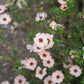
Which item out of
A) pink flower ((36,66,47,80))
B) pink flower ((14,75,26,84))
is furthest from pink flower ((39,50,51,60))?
pink flower ((14,75,26,84))

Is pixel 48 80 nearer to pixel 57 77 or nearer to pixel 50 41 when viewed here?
pixel 57 77

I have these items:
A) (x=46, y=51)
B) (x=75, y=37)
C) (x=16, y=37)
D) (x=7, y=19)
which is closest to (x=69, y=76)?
(x=46, y=51)

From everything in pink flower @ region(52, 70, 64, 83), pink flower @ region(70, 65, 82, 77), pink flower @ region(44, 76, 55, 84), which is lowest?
pink flower @ region(44, 76, 55, 84)

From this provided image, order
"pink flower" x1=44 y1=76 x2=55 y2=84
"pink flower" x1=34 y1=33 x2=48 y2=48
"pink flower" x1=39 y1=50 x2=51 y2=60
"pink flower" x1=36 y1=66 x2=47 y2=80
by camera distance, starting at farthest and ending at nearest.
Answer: "pink flower" x1=44 y1=76 x2=55 y2=84
"pink flower" x1=36 y1=66 x2=47 y2=80
"pink flower" x1=39 y1=50 x2=51 y2=60
"pink flower" x1=34 y1=33 x2=48 y2=48

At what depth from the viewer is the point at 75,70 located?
1.61m

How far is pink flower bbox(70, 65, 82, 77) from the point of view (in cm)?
160

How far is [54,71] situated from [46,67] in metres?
0.11

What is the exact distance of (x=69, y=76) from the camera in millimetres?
1627

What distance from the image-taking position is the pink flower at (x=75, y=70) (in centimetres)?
160

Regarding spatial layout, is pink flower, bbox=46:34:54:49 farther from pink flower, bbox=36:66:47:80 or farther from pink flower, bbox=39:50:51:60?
pink flower, bbox=36:66:47:80

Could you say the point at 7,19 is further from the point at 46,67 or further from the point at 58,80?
the point at 58,80

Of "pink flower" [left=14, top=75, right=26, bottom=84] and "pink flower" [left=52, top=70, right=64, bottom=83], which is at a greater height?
"pink flower" [left=52, top=70, right=64, bottom=83]

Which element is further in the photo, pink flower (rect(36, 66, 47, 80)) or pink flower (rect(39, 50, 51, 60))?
pink flower (rect(36, 66, 47, 80))

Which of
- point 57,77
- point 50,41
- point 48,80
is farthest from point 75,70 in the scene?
point 50,41
